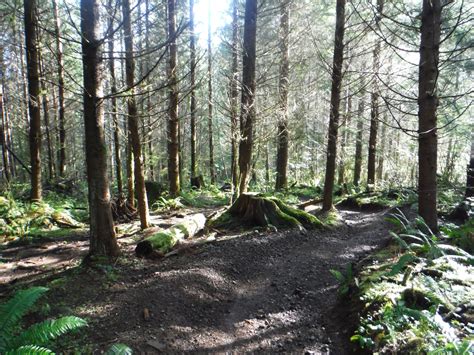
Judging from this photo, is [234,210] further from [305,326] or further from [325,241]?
[305,326]

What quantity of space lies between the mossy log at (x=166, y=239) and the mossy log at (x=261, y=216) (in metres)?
0.87

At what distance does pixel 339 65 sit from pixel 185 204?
8124 millimetres

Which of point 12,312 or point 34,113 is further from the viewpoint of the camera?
point 34,113

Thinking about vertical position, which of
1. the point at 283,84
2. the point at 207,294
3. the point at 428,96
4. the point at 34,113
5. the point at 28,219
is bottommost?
the point at 207,294

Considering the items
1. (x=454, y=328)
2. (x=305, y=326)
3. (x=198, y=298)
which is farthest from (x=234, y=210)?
(x=454, y=328)

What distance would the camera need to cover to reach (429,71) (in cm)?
536

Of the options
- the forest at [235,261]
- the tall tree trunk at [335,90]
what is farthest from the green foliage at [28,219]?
the tall tree trunk at [335,90]

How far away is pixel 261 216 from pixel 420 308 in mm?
5279

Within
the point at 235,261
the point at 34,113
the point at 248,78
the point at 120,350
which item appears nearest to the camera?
the point at 120,350

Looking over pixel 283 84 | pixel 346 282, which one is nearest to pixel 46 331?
pixel 346 282

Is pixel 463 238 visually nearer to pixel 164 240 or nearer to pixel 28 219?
pixel 164 240

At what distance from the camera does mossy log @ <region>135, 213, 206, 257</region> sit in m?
6.22

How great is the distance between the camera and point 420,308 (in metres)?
3.38

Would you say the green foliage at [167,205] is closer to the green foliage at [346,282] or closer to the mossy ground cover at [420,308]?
the green foliage at [346,282]
